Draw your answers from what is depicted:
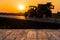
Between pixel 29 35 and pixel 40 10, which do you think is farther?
pixel 40 10

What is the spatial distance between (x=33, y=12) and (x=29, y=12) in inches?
11.2

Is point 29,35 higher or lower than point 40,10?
higher

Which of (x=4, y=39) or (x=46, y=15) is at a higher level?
(x=4, y=39)

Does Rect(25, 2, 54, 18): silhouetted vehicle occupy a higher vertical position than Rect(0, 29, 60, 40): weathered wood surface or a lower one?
lower

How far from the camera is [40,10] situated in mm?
16297

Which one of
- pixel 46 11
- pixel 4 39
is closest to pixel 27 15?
pixel 46 11

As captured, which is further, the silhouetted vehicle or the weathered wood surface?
the silhouetted vehicle

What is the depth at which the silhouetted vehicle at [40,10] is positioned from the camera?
52.0ft

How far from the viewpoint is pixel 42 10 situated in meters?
16.1

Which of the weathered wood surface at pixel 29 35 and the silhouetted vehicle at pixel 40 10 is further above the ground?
the weathered wood surface at pixel 29 35

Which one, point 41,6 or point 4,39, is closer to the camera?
point 4,39

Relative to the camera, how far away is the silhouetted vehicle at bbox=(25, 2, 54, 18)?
15844mm

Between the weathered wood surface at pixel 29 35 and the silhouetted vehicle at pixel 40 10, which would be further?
the silhouetted vehicle at pixel 40 10

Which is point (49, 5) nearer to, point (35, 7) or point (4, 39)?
point (35, 7)
